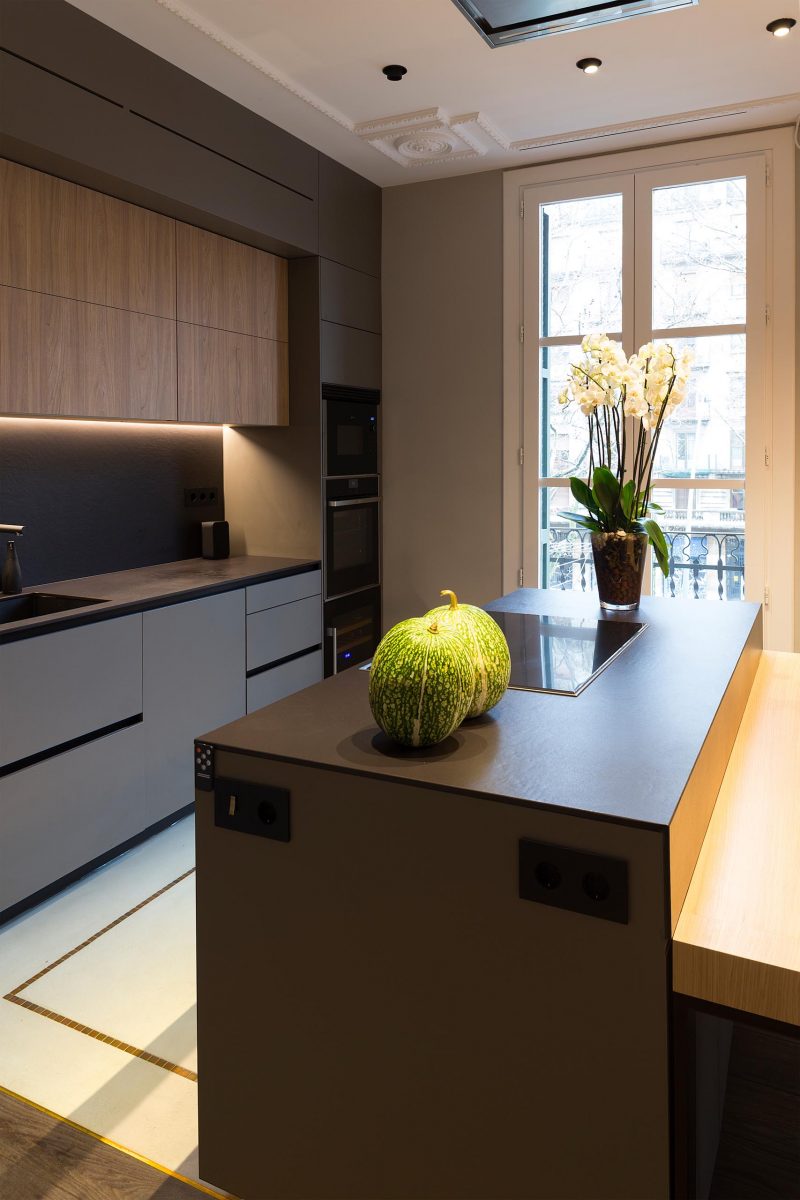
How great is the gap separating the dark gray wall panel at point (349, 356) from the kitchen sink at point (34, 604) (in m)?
1.62

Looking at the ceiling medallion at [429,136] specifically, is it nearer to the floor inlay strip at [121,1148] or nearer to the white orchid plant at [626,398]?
the white orchid plant at [626,398]

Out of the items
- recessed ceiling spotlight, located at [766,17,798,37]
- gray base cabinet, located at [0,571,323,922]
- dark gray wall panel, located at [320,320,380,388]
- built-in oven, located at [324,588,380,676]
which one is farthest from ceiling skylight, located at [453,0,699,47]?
built-in oven, located at [324,588,380,676]

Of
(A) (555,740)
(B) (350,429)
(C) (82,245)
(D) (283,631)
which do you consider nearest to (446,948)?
(A) (555,740)

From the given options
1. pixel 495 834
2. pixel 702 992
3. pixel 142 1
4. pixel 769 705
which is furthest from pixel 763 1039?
pixel 142 1

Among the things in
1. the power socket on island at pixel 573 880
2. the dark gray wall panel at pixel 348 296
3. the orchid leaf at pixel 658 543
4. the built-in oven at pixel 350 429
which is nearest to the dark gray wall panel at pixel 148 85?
the dark gray wall panel at pixel 348 296

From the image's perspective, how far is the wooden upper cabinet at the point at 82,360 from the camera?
2756mm

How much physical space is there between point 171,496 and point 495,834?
323 cm

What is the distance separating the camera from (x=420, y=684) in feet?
3.90

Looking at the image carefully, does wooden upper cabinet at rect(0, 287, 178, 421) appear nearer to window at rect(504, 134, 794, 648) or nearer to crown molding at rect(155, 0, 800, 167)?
crown molding at rect(155, 0, 800, 167)

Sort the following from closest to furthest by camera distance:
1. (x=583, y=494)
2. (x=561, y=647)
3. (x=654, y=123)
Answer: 1. (x=561, y=647)
2. (x=583, y=494)
3. (x=654, y=123)

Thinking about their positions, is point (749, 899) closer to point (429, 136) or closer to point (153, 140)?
point (153, 140)

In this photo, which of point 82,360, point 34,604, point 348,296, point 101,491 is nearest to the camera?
point 82,360

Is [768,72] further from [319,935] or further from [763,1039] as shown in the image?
[319,935]

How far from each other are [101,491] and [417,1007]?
9.50 feet
